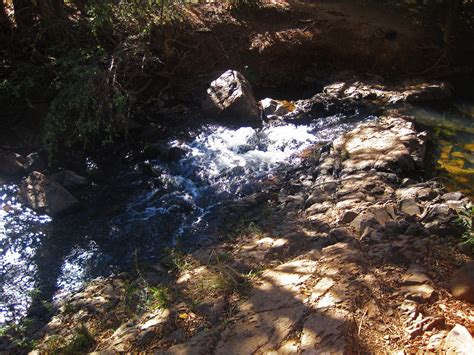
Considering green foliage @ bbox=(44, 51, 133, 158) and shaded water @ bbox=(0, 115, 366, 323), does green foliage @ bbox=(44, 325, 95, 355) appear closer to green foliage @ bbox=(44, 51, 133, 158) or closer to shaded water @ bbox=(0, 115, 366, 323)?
shaded water @ bbox=(0, 115, 366, 323)

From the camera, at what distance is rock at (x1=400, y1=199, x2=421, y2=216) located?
434 cm

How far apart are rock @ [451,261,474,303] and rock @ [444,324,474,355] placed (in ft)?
1.28

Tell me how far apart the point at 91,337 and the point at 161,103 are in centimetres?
551

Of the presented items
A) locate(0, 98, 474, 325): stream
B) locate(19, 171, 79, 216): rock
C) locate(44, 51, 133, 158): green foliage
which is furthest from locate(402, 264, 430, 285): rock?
locate(44, 51, 133, 158): green foliage

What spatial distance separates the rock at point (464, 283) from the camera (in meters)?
2.98

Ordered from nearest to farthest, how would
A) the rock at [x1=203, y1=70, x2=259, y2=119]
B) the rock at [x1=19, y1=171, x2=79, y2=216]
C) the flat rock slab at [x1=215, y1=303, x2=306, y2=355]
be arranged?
the flat rock slab at [x1=215, y1=303, x2=306, y2=355] → the rock at [x1=19, y1=171, x2=79, y2=216] → the rock at [x1=203, y1=70, x2=259, y2=119]

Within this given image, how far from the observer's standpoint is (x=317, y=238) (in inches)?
167

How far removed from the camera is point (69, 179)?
636 centimetres

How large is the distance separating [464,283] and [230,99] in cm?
570

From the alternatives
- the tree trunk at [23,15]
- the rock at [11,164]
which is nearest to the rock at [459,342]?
the rock at [11,164]

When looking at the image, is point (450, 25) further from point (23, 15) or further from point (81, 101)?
point (23, 15)

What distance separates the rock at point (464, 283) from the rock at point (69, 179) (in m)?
5.08

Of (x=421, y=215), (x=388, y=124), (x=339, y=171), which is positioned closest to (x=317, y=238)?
(x=421, y=215)

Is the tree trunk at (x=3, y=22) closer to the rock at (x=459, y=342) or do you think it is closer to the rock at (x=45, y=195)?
the rock at (x=45, y=195)
